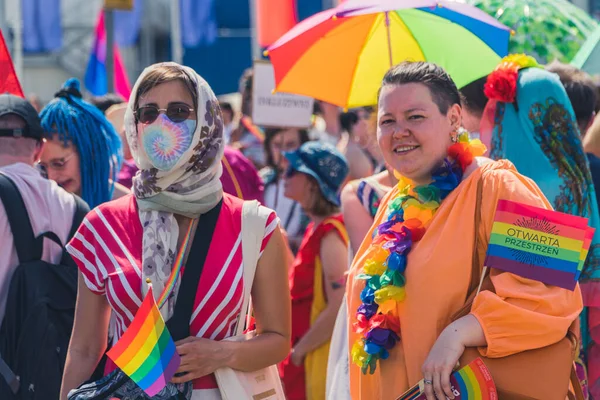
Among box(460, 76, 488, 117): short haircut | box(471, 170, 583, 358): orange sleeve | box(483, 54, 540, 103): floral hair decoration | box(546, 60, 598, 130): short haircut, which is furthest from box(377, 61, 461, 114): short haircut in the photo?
box(546, 60, 598, 130): short haircut

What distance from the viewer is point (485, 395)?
9.64ft

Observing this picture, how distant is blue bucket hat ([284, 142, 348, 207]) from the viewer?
19.9ft

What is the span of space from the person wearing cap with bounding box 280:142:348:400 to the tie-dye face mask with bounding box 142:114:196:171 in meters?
2.45

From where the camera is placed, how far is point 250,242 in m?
3.28

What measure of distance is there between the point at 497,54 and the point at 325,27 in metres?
0.94

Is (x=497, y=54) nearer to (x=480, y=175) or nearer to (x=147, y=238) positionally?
(x=480, y=175)

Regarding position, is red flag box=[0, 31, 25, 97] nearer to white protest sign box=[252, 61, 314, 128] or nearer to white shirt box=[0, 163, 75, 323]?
white shirt box=[0, 163, 75, 323]

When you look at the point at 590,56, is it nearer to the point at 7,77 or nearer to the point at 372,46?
the point at 372,46

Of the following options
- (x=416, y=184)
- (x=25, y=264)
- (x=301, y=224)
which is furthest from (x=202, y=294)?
(x=301, y=224)

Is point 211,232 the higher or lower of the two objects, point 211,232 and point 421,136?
the lower

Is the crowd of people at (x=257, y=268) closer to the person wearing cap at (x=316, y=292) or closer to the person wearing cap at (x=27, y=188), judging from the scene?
the person wearing cap at (x=27, y=188)

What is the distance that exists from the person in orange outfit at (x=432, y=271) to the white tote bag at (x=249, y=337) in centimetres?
31

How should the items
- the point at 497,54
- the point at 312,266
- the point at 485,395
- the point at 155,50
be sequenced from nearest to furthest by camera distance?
the point at 485,395 → the point at 497,54 → the point at 312,266 → the point at 155,50

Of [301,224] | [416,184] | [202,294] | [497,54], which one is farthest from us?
[301,224]
